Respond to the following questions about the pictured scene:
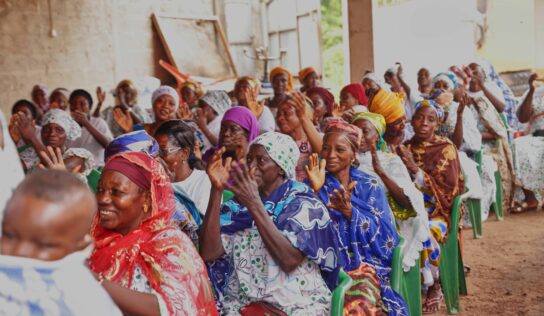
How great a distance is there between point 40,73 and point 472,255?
6.25 m

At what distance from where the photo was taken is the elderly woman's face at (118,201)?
2.32 m

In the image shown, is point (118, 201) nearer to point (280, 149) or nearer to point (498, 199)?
point (280, 149)

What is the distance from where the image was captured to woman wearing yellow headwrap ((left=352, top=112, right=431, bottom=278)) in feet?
12.9

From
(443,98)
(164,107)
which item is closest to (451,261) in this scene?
(443,98)

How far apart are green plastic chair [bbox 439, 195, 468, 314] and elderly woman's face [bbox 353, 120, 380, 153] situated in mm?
889

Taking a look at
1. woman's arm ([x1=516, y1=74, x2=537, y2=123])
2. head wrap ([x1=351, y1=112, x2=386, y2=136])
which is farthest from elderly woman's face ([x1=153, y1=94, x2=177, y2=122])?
woman's arm ([x1=516, y1=74, x2=537, y2=123])

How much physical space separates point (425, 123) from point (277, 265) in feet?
8.17

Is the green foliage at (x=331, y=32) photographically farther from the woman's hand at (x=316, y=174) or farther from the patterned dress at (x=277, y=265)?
the patterned dress at (x=277, y=265)

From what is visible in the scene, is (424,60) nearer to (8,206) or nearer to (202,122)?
(202,122)

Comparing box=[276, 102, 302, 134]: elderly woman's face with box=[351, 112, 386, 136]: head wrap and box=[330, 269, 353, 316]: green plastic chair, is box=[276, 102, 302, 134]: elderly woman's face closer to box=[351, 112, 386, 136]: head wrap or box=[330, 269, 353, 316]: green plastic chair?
box=[351, 112, 386, 136]: head wrap

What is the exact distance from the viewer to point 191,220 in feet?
10.7

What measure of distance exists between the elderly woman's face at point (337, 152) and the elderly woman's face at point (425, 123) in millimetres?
1552

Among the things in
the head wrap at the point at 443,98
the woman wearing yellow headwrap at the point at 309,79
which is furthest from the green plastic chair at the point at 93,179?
the woman wearing yellow headwrap at the point at 309,79

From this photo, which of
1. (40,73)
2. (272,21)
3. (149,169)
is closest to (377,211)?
(149,169)
